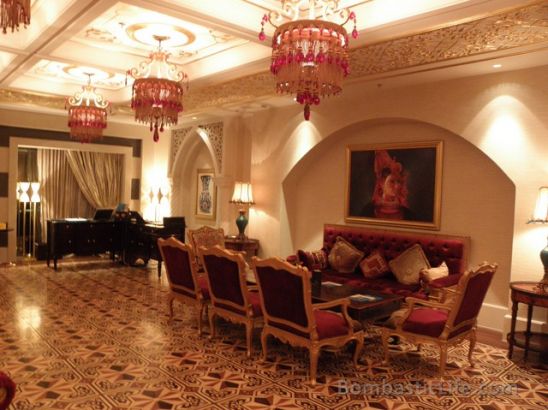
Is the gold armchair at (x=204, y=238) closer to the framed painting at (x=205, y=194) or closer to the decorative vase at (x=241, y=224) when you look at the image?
the decorative vase at (x=241, y=224)

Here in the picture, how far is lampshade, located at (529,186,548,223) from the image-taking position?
4336 millimetres

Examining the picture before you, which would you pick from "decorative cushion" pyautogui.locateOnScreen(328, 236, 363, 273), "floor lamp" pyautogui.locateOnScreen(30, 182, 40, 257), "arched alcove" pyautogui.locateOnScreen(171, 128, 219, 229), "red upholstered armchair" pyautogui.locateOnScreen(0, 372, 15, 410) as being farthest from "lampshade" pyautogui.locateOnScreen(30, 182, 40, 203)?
"red upholstered armchair" pyautogui.locateOnScreen(0, 372, 15, 410)

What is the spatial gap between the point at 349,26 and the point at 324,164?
2851mm

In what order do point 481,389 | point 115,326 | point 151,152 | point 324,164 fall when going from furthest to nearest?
point 151,152 < point 324,164 < point 115,326 < point 481,389

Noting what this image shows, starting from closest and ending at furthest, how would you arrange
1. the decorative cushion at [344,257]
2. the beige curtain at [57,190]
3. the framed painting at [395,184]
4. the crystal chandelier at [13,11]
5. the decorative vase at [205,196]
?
the crystal chandelier at [13,11], the framed painting at [395,184], the decorative cushion at [344,257], the decorative vase at [205,196], the beige curtain at [57,190]

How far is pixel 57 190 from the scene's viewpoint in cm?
1066

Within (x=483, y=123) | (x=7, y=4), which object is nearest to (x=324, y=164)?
(x=483, y=123)

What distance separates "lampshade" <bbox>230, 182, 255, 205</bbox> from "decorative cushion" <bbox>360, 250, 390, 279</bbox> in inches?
96.6

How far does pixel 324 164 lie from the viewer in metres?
7.12

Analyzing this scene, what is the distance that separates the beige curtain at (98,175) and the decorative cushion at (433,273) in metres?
7.72

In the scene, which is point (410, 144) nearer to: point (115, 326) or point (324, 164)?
point (324, 164)

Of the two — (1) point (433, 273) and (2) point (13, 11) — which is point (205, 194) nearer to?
(1) point (433, 273)

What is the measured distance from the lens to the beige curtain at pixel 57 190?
34.3 feet

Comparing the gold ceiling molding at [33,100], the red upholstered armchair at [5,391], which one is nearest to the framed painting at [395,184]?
the gold ceiling molding at [33,100]
